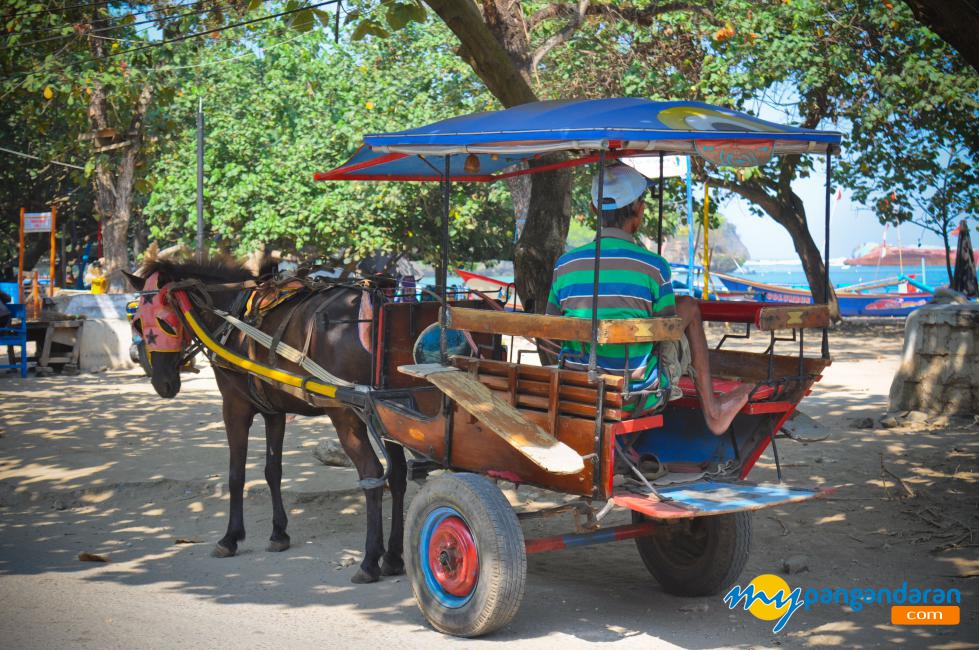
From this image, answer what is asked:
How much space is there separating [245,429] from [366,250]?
17.0 meters

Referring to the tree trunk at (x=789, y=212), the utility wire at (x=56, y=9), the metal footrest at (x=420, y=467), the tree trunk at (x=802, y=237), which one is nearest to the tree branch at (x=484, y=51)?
the metal footrest at (x=420, y=467)

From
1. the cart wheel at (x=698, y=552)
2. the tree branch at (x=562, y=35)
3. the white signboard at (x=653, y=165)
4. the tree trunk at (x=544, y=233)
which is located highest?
the tree branch at (x=562, y=35)

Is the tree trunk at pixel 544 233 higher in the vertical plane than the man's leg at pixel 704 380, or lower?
higher

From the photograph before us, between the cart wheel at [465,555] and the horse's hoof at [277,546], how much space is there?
5.68 ft

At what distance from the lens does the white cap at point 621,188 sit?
458cm

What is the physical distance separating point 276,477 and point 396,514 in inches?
38.7

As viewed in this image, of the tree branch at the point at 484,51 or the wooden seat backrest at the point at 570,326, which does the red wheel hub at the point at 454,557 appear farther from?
the tree branch at the point at 484,51

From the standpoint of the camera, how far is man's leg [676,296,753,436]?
446 cm

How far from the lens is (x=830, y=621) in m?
4.53

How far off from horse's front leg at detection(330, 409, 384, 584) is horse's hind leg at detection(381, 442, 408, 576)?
77 millimetres

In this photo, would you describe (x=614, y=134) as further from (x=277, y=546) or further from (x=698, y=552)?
(x=277, y=546)

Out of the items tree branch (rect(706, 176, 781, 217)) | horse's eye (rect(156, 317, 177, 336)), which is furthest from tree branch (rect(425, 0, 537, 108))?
tree branch (rect(706, 176, 781, 217))

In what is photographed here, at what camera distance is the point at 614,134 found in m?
3.94

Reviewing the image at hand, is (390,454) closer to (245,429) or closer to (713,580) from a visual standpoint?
(245,429)
